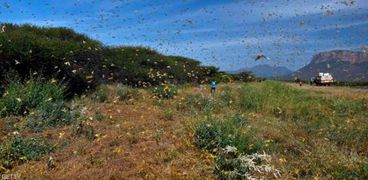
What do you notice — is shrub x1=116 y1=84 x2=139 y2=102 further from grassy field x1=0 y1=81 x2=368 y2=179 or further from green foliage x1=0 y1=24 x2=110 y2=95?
grassy field x1=0 y1=81 x2=368 y2=179

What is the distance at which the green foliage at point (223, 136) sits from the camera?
27.9ft

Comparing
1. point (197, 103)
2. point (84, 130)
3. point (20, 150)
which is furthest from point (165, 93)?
point (20, 150)

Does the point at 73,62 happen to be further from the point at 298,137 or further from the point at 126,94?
the point at 298,137

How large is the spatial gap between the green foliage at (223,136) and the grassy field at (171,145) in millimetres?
18

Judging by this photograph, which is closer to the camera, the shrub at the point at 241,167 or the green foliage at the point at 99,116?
the shrub at the point at 241,167

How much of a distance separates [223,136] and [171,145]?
0.96 m

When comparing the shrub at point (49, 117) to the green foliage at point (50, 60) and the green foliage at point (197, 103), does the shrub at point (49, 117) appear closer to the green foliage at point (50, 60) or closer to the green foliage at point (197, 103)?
the green foliage at point (50, 60)

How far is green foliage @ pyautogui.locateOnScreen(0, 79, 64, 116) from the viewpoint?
1169 cm

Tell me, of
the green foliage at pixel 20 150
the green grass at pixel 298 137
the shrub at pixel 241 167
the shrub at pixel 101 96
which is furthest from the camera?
the shrub at pixel 101 96

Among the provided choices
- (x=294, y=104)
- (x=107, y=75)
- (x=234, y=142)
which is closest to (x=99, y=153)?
(x=234, y=142)

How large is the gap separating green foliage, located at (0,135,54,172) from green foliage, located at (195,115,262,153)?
9.19ft

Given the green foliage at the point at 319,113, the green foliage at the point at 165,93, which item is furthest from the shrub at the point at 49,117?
the green foliage at the point at 319,113

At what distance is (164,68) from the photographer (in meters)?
26.3

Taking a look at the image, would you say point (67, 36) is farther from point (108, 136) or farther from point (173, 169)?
point (173, 169)
